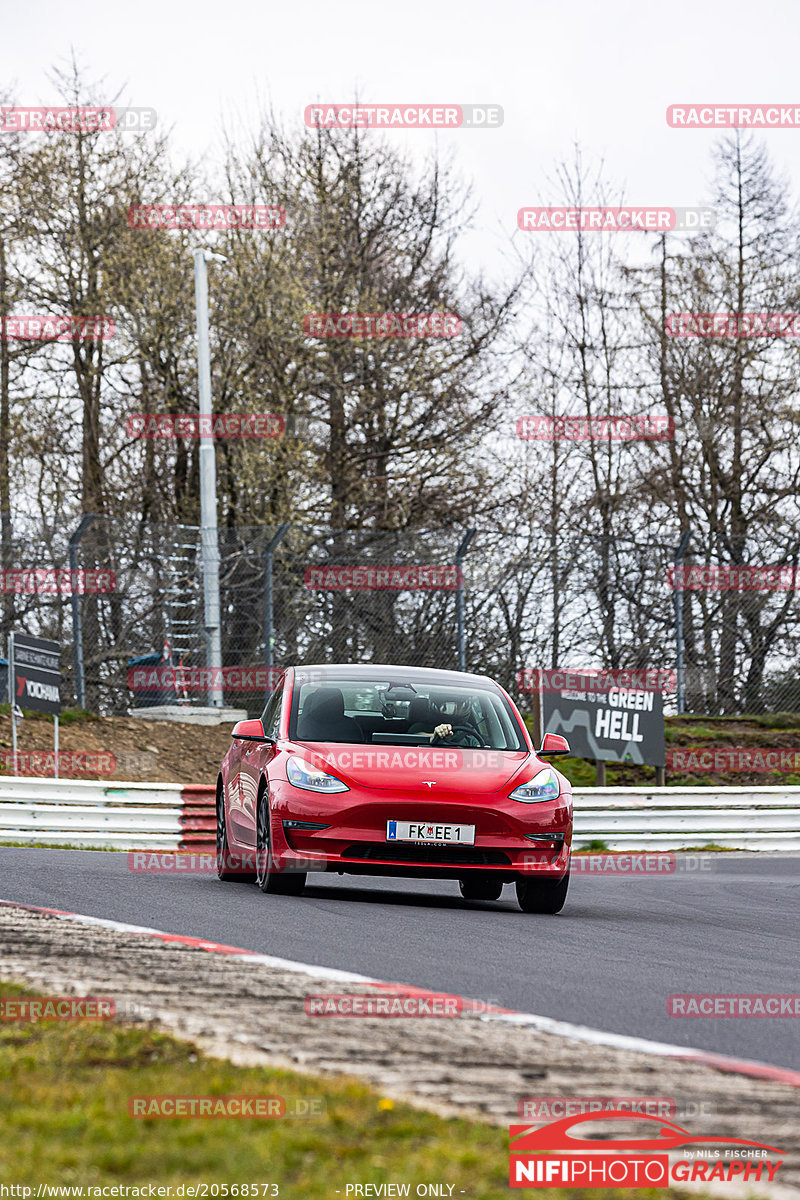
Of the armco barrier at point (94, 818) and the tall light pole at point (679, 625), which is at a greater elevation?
the tall light pole at point (679, 625)

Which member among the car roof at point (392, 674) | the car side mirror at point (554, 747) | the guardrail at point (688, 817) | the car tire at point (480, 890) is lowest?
the guardrail at point (688, 817)

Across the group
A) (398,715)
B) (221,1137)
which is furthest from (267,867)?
(221,1137)

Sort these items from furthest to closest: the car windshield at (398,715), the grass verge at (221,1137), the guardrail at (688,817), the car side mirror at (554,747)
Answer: the guardrail at (688,817) → the car side mirror at (554,747) → the car windshield at (398,715) → the grass verge at (221,1137)

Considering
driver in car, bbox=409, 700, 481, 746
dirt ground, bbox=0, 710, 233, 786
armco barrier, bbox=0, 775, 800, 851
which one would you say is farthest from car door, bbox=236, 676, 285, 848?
dirt ground, bbox=0, 710, 233, 786

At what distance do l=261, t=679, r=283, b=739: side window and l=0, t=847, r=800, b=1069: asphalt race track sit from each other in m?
1.08

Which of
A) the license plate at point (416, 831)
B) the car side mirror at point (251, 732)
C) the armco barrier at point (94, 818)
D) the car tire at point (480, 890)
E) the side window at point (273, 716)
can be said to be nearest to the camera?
the license plate at point (416, 831)

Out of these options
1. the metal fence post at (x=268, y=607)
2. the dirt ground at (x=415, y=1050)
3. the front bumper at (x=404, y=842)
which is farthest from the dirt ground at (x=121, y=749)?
the dirt ground at (x=415, y=1050)

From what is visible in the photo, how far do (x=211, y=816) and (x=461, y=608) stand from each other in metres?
5.88

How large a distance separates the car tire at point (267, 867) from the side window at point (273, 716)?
0.61 meters

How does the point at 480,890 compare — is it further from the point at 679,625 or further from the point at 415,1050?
the point at 679,625

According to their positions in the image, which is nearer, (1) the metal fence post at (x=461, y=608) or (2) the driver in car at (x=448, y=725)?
(2) the driver in car at (x=448, y=725)

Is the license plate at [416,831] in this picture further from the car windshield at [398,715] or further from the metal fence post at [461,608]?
the metal fence post at [461,608]

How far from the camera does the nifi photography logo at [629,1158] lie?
3.54 meters

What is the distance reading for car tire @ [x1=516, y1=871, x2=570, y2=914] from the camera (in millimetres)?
10033
